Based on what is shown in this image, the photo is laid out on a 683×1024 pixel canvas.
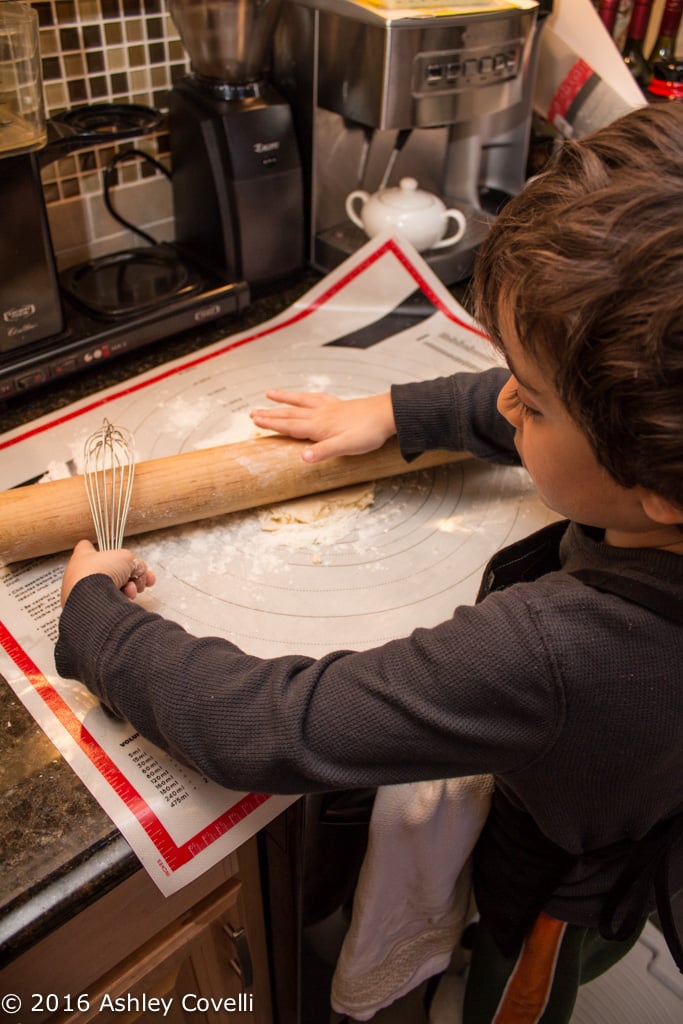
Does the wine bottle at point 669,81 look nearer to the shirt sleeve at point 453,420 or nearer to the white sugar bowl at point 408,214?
the white sugar bowl at point 408,214

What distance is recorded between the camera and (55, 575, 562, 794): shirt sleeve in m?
0.47

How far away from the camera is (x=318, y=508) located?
2.46 ft

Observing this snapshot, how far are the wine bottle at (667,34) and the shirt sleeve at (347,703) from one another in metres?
1.01

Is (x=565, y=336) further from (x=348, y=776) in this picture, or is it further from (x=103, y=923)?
(x=103, y=923)

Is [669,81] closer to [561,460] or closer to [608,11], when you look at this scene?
[608,11]

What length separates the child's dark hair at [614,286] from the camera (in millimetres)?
374

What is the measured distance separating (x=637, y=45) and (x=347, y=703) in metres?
1.14

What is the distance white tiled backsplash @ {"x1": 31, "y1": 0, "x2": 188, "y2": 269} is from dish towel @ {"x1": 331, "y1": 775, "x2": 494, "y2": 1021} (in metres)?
0.78

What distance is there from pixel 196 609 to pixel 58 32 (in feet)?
2.20

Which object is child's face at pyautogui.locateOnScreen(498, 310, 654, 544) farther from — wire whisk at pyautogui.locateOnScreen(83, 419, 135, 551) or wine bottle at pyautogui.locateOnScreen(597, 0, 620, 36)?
wine bottle at pyautogui.locateOnScreen(597, 0, 620, 36)

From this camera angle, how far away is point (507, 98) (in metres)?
1.00

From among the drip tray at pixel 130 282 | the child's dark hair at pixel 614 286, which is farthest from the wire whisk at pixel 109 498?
the child's dark hair at pixel 614 286

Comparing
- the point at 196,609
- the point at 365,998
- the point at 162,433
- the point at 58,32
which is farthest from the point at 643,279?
the point at 58,32

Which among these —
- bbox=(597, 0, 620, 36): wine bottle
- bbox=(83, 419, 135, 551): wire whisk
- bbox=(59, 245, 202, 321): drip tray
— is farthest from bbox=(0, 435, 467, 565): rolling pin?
bbox=(597, 0, 620, 36): wine bottle
